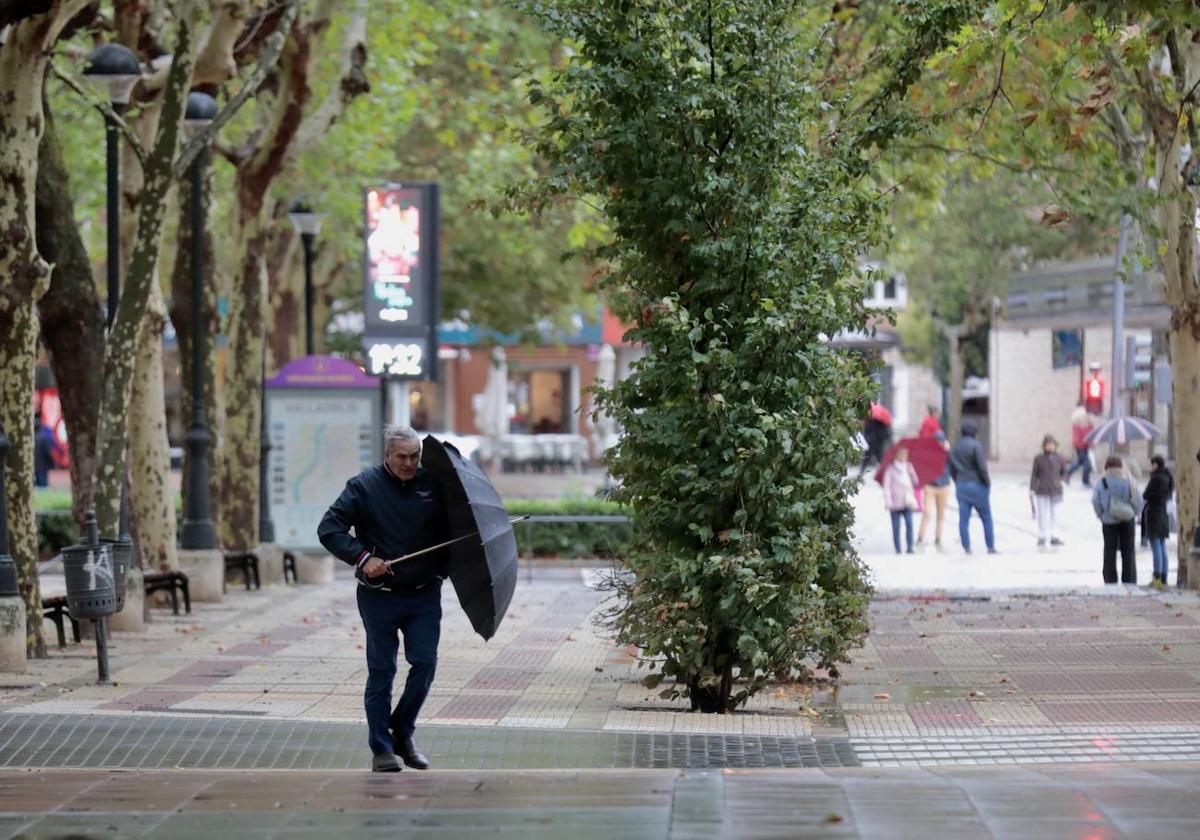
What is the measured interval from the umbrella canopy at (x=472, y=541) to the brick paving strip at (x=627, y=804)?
0.80m

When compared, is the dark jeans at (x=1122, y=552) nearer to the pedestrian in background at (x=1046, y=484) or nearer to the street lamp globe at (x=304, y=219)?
the pedestrian in background at (x=1046, y=484)

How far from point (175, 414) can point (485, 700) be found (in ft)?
175

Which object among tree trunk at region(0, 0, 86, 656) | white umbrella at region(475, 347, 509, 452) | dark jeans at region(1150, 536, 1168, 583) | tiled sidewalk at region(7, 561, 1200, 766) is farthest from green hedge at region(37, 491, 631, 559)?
white umbrella at region(475, 347, 509, 452)

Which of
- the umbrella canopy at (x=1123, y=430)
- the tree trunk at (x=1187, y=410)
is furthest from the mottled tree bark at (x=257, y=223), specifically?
the umbrella canopy at (x=1123, y=430)

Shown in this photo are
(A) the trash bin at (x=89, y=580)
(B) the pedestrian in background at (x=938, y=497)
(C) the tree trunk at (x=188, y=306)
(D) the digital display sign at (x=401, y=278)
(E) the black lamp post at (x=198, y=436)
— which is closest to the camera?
(A) the trash bin at (x=89, y=580)

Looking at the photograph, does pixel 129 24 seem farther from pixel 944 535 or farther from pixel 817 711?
pixel 944 535

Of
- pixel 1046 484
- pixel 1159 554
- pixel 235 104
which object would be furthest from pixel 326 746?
pixel 1046 484

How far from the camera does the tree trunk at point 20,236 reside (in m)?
13.9

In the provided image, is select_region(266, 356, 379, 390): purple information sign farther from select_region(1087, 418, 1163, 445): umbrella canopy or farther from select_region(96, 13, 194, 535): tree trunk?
select_region(1087, 418, 1163, 445): umbrella canopy

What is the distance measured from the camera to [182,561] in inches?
786

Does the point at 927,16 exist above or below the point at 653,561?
above

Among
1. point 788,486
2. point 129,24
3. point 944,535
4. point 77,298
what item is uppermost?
point 129,24

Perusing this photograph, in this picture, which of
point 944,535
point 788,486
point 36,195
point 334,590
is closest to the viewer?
point 788,486

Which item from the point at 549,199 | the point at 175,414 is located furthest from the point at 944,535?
the point at 175,414
